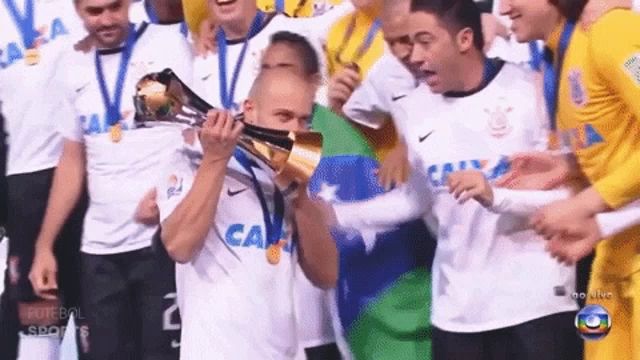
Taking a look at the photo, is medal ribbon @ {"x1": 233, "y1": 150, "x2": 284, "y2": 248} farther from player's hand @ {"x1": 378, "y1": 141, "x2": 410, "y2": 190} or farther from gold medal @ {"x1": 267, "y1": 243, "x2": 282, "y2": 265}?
player's hand @ {"x1": 378, "y1": 141, "x2": 410, "y2": 190}

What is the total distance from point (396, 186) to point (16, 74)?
663 millimetres

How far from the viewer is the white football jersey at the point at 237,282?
2180mm

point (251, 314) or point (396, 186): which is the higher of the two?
point (396, 186)

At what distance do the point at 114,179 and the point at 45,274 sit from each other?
20 cm

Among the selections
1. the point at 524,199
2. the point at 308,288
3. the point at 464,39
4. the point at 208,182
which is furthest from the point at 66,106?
the point at 524,199

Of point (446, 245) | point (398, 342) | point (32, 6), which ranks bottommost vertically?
point (398, 342)

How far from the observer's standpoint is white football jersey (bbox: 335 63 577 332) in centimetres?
218

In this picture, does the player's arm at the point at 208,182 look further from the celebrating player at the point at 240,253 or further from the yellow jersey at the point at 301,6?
the yellow jersey at the point at 301,6

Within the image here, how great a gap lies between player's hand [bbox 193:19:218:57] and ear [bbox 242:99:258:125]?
0.40ft

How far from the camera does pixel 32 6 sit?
8.05ft

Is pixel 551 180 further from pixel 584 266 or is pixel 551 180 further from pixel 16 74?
pixel 16 74

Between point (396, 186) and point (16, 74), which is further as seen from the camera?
point (16, 74)

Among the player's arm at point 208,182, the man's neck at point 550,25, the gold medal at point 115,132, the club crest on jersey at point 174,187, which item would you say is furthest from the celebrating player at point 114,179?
the man's neck at point 550,25

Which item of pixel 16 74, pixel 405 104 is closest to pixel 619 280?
pixel 405 104
